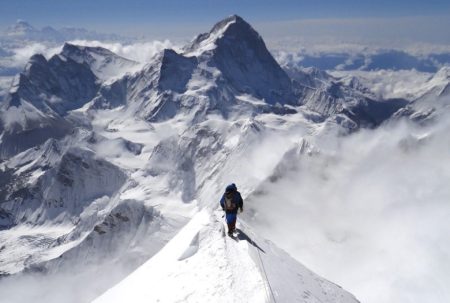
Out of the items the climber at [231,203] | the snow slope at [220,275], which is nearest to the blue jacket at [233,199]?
the climber at [231,203]

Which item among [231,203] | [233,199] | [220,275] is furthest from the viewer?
[233,199]

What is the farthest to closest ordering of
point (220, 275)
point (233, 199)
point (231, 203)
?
point (233, 199), point (231, 203), point (220, 275)

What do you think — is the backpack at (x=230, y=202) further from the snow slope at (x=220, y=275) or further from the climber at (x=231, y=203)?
the snow slope at (x=220, y=275)

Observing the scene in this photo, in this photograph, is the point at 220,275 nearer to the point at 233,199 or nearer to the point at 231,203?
the point at 231,203

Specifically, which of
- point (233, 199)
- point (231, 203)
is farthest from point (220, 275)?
point (233, 199)

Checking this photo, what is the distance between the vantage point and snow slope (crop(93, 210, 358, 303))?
26.6m

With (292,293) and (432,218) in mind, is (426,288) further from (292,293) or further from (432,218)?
(292,293)

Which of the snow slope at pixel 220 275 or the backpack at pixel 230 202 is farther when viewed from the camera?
the backpack at pixel 230 202

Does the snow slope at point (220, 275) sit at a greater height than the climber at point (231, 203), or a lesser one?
lesser

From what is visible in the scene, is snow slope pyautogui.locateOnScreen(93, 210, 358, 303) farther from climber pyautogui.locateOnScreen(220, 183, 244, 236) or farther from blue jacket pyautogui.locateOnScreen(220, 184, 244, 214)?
blue jacket pyautogui.locateOnScreen(220, 184, 244, 214)

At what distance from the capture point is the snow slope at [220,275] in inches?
1046

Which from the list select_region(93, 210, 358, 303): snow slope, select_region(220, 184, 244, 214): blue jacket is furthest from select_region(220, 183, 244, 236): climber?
select_region(93, 210, 358, 303): snow slope

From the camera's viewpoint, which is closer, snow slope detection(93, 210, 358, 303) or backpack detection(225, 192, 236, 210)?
snow slope detection(93, 210, 358, 303)

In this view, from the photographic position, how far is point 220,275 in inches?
1103
